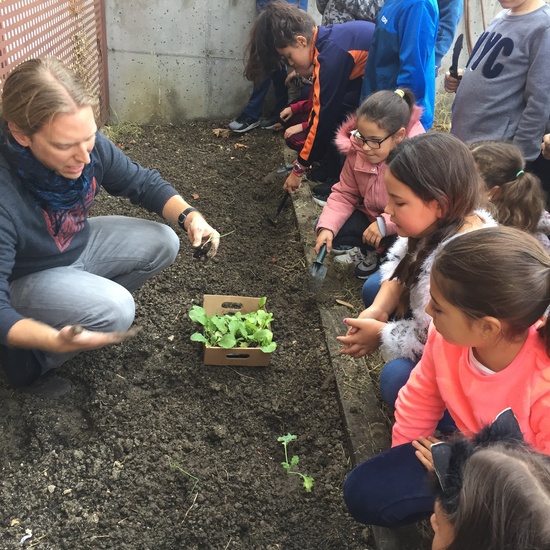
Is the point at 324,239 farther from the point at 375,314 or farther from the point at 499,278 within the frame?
the point at 499,278

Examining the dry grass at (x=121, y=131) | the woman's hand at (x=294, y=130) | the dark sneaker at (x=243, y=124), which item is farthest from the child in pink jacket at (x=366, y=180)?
the dry grass at (x=121, y=131)

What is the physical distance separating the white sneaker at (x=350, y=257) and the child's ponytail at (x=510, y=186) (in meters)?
1.17

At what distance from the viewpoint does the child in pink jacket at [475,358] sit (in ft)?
4.75

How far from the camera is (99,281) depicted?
91.5 inches

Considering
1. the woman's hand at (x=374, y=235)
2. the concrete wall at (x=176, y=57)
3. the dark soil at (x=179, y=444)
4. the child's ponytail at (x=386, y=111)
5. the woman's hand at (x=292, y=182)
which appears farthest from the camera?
the concrete wall at (x=176, y=57)

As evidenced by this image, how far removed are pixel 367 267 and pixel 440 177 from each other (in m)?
1.41

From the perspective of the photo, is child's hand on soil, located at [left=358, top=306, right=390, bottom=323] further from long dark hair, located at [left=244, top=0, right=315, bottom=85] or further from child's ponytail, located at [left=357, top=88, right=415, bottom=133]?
long dark hair, located at [left=244, top=0, right=315, bottom=85]

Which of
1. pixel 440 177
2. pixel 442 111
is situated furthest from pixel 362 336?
pixel 442 111

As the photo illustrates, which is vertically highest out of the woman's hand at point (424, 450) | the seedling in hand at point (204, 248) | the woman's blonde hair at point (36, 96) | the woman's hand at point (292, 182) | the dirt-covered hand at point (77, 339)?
the woman's blonde hair at point (36, 96)

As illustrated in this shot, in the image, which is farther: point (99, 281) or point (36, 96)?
point (99, 281)

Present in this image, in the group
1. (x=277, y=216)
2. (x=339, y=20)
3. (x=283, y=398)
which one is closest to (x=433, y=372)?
(x=283, y=398)

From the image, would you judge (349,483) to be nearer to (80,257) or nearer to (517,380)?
(517,380)

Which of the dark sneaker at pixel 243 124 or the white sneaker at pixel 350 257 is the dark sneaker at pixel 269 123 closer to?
the dark sneaker at pixel 243 124

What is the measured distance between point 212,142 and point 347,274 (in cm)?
233
